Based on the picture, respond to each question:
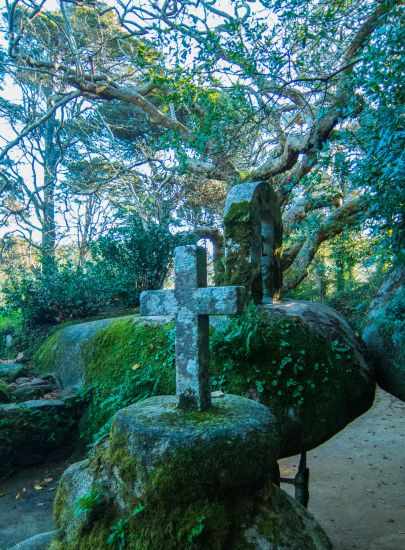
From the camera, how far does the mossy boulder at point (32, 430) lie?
4.62m

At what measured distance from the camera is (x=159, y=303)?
269 centimetres

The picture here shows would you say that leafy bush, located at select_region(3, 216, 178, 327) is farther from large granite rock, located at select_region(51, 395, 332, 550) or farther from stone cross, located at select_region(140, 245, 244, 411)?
large granite rock, located at select_region(51, 395, 332, 550)

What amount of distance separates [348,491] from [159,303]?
4.77 metres

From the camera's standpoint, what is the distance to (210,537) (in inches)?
80.7

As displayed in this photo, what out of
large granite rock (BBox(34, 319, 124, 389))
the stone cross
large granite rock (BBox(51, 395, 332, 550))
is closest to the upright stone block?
large granite rock (BBox(34, 319, 124, 389))

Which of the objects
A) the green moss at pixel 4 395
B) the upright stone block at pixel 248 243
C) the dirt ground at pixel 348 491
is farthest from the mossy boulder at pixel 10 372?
the upright stone block at pixel 248 243

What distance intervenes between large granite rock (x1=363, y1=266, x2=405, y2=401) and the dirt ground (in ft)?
5.80

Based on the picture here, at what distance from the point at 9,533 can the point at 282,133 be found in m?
10.5

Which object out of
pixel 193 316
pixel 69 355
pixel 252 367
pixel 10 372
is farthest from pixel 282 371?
pixel 10 372

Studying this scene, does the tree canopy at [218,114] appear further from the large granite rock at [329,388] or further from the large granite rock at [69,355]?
the large granite rock at [69,355]

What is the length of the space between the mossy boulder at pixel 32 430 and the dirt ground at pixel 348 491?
7.2 inches

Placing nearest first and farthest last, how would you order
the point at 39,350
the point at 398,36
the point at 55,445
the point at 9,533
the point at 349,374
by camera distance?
the point at 9,533
the point at 398,36
the point at 349,374
the point at 55,445
the point at 39,350

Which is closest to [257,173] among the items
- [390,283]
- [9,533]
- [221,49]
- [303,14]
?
[221,49]

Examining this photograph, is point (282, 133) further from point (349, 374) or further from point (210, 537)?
point (210, 537)
